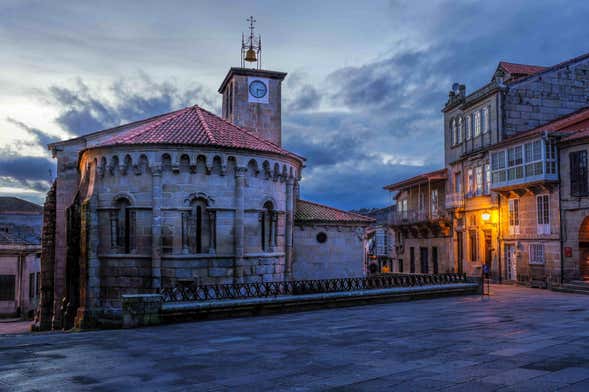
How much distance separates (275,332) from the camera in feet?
54.5

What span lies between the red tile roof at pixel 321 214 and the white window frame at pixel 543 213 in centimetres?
1011

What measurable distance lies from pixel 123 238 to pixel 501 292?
66.6 feet

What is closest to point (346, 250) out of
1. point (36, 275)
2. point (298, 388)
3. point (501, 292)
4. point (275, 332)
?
point (501, 292)

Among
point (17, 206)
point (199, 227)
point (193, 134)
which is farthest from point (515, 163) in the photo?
point (17, 206)

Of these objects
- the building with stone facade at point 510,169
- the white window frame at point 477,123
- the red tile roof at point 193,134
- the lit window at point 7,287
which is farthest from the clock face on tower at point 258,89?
the lit window at point 7,287

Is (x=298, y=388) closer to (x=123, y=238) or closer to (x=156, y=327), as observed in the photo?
(x=156, y=327)

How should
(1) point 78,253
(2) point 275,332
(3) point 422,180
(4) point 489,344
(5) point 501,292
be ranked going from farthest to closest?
(3) point 422,180
(5) point 501,292
(1) point 78,253
(2) point 275,332
(4) point 489,344

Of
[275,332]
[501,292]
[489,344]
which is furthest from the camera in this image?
[501,292]

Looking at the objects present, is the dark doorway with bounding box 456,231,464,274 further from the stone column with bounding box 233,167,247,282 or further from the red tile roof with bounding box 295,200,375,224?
the stone column with bounding box 233,167,247,282

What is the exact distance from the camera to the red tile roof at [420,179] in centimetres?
4553

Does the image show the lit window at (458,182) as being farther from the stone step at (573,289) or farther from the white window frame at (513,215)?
the stone step at (573,289)

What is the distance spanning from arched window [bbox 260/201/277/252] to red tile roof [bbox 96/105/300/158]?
9.39 ft

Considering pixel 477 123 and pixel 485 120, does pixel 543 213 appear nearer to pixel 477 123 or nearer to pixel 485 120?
pixel 485 120

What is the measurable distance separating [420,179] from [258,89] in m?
15.7
